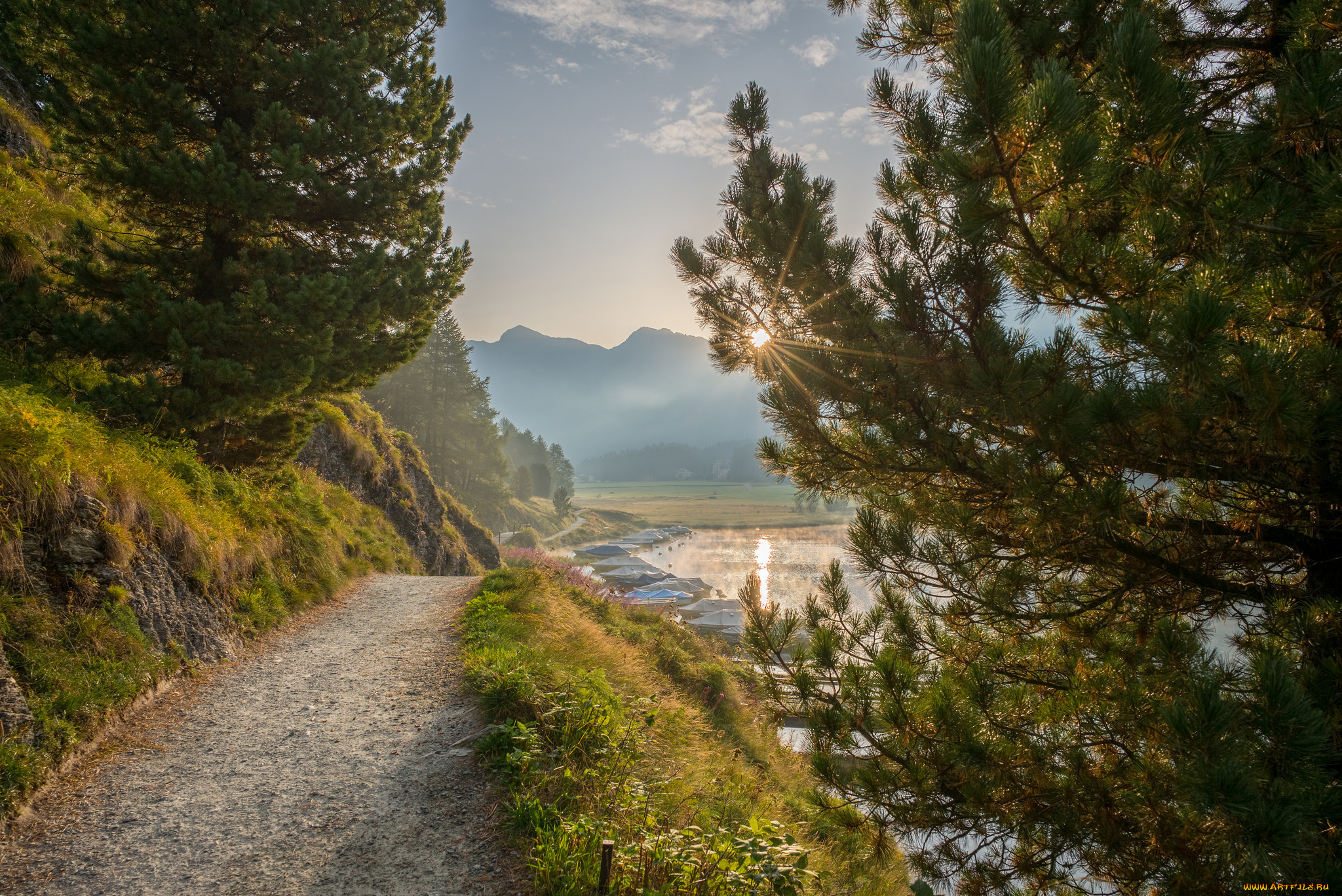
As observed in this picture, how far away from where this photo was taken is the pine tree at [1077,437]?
2.21m

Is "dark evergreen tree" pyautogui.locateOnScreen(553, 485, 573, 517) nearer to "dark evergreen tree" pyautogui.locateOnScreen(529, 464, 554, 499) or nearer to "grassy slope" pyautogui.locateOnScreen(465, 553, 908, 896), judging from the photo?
"dark evergreen tree" pyautogui.locateOnScreen(529, 464, 554, 499)

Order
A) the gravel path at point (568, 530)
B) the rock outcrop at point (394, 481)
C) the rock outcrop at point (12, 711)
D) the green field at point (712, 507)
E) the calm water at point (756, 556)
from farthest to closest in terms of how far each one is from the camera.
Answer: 1. the green field at point (712, 507)
2. the gravel path at point (568, 530)
3. the calm water at point (756, 556)
4. the rock outcrop at point (394, 481)
5. the rock outcrop at point (12, 711)

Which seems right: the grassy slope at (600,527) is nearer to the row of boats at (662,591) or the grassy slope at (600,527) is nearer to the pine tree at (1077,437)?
the row of boats at (662,591)

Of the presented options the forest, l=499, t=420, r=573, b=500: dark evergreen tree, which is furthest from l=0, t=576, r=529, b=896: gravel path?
l=499, t=420, r=573, b=500: dark evergreen tree

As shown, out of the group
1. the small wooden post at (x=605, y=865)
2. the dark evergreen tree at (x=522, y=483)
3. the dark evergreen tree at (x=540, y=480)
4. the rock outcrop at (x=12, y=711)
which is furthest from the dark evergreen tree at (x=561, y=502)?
the small wooden post at (x=605, y=865)

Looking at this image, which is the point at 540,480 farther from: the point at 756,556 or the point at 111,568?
the point at 111,568

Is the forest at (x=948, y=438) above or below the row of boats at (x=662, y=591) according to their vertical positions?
above

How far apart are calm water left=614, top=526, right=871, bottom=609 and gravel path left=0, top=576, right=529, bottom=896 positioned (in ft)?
88.0

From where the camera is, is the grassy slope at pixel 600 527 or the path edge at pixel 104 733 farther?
the grassy slope at pixel 600 527

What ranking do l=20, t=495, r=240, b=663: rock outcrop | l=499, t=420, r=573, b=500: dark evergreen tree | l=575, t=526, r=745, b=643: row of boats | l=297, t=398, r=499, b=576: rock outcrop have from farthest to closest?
l=499, t=420, r=573, b=500: dark evergreen tree < l=575, t=526, r=745, b=643: row of boats < l=297, t=398, r=499, b=576: rock outcrop < l=20, t=495, r=240, b=663: rock outcrop

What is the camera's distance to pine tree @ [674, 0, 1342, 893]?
2.21 m

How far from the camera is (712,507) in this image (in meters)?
126

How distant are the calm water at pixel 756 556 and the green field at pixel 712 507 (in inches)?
195

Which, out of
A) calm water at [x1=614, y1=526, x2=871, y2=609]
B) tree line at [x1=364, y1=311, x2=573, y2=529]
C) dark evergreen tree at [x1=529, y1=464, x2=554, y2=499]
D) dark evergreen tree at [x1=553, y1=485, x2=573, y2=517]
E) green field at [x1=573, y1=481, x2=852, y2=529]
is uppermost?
tree line at [x1=364, y1=311, x2=573, y2=529]
